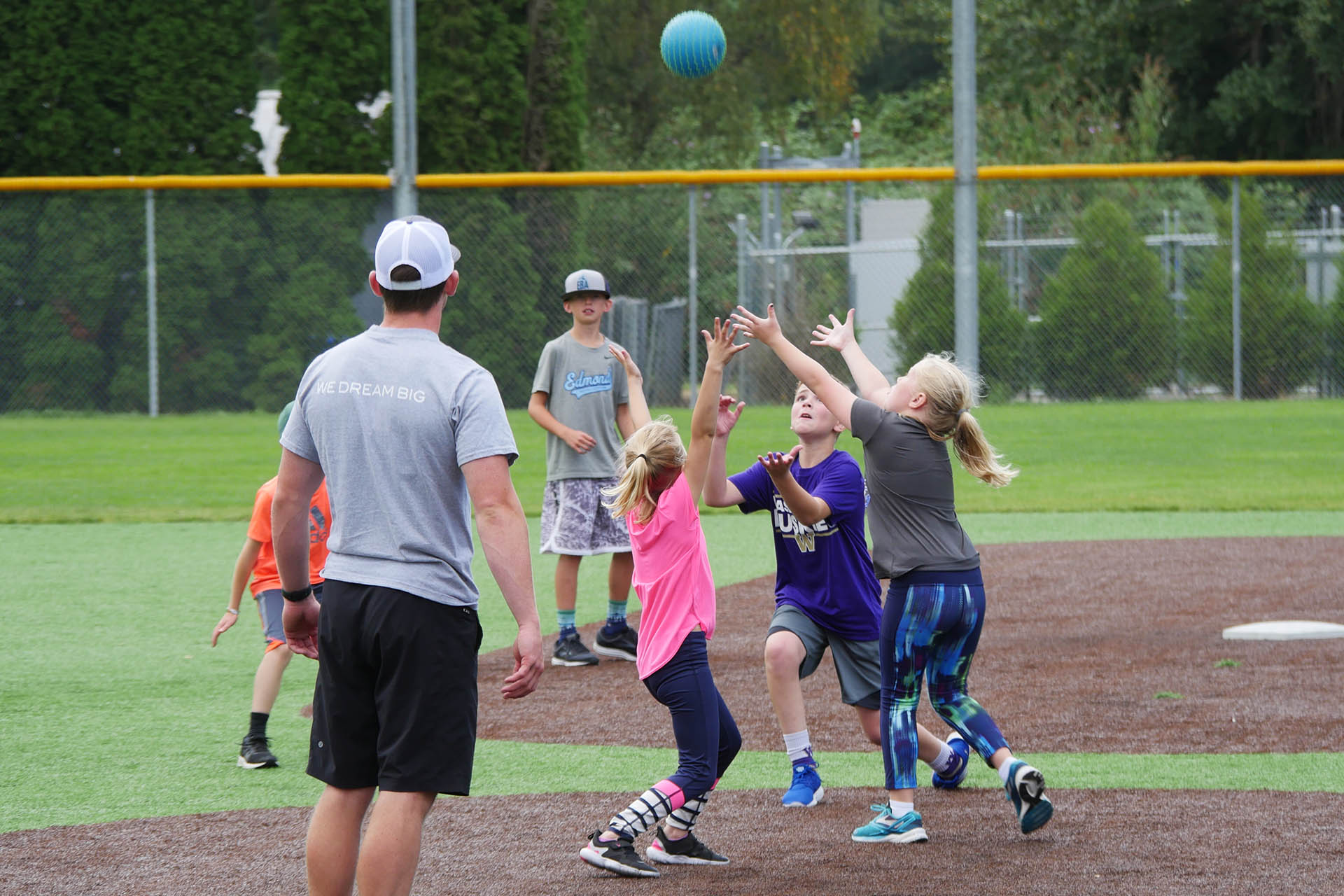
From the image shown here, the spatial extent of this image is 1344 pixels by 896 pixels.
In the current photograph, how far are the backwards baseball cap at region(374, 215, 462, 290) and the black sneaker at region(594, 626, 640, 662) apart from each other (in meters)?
4.36

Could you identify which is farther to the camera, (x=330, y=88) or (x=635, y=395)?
(x=330, y=88)

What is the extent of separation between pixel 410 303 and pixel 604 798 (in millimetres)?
2313

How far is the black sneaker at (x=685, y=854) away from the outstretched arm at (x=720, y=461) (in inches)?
42.4

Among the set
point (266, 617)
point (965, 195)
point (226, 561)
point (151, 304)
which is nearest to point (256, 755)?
point (266, 617)

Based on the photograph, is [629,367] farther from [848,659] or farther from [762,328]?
[848,659]

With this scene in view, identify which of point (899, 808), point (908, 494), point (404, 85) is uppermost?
point (404, 85)

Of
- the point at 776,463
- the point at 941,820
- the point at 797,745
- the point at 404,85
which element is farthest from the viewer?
the point at 404,85

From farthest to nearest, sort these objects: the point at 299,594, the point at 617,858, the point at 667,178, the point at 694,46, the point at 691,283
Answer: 1. the point at 691,283
2. the point at 667,178
3. the point at 694,46
4. the point at 617,858
5. the point at 299,594

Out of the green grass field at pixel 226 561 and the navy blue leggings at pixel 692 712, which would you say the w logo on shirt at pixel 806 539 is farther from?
the green grass field at pixel 226 561

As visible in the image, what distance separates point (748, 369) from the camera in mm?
16438

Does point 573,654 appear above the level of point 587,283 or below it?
below

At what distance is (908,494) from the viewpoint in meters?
4.73

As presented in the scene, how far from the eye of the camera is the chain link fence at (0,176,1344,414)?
15.4 metres

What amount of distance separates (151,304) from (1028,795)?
12.8 metres
